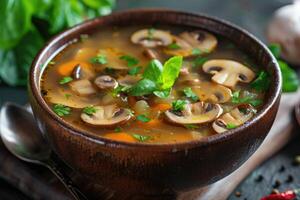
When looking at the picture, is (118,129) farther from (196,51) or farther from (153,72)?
(196,51)

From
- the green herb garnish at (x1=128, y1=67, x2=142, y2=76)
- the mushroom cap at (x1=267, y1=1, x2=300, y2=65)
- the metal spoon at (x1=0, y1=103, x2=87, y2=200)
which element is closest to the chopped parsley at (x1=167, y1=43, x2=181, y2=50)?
the green herb garnish at (x1=128, y1=67, x2=142, y2=76)

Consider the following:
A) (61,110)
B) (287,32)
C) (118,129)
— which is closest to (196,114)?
(118,129)

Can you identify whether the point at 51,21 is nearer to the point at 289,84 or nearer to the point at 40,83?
the point at 40,83

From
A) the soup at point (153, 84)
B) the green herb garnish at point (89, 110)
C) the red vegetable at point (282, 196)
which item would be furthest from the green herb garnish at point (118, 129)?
the red vegetable at point (282, 196)

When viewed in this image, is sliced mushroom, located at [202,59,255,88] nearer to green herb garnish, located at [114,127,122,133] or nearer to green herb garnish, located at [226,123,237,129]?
green herb garnish, located at [226,123,237,129]

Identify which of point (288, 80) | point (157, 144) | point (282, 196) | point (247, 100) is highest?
point (157, 144)
